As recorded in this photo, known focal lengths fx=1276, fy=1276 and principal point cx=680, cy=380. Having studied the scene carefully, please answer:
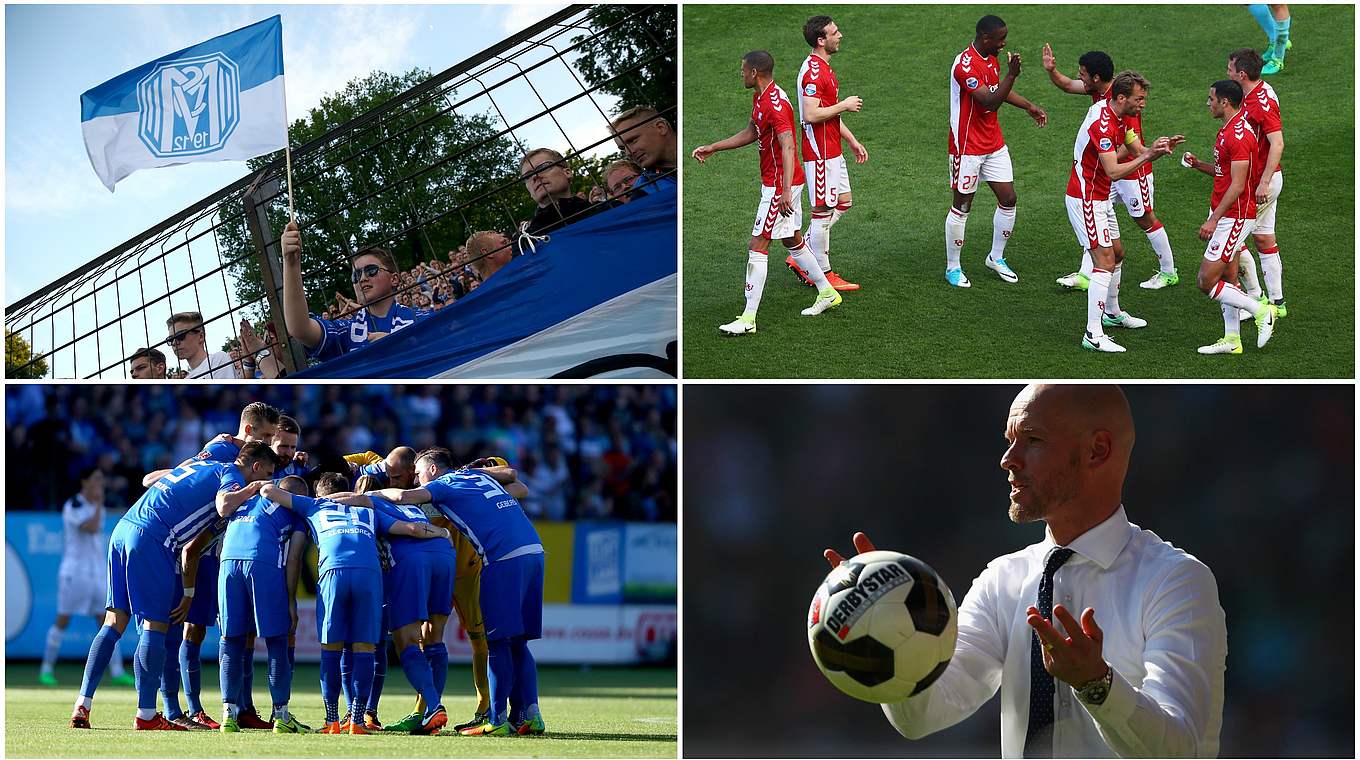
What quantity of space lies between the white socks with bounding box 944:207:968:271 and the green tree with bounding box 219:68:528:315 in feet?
8.77

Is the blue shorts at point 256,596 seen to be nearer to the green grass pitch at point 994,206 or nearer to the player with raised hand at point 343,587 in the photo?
the player with raised hand at point 343,587

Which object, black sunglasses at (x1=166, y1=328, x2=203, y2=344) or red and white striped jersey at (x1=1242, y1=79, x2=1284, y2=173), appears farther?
black sunglasses at (x1=166, y1=328, x2=203, y2=344)

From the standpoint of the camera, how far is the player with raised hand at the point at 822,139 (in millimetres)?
7477

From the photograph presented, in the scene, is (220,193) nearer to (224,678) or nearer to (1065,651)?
(224,678)

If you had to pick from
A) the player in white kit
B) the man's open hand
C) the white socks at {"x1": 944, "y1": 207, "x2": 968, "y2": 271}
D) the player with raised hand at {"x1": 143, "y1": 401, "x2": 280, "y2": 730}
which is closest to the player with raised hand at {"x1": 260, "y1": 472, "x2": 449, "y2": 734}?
the player with raised hand at {"x1": 143, "y1": 401, "x2": 280, "y2": 730}

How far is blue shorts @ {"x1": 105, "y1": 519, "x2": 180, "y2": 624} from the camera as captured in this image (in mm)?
5934

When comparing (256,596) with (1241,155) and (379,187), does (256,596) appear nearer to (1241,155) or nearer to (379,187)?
(379,187)

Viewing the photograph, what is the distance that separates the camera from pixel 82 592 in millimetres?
11109

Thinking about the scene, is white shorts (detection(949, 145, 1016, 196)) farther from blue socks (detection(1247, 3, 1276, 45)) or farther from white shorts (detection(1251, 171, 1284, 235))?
blue socks (detection(1247, 3, 1276, 45))

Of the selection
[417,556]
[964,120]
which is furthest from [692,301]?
[417,556]

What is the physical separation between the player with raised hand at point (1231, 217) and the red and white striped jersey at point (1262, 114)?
3 cm

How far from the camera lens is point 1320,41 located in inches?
416

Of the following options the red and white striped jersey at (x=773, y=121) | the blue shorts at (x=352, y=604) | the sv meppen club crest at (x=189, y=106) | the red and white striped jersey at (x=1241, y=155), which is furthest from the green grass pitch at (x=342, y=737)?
the red and white striped jersey at (x=1241, y=155)

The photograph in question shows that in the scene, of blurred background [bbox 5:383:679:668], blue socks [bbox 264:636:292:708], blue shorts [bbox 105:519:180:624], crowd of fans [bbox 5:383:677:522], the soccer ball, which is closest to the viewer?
the soccer ball
